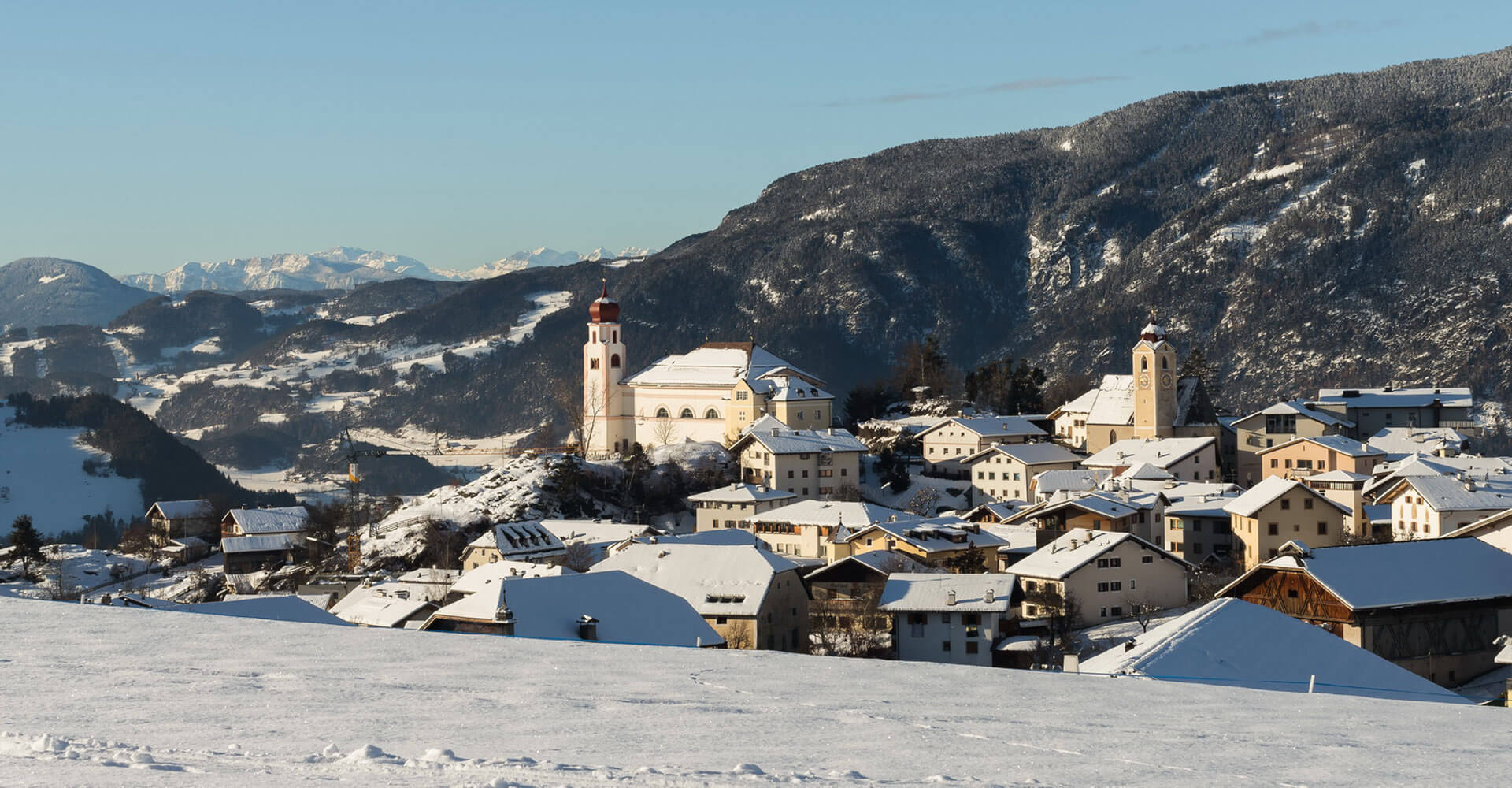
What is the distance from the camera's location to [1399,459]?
71750mm

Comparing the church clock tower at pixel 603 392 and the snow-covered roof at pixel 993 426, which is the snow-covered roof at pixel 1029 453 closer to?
the snow-covered roof at pixel 993 426

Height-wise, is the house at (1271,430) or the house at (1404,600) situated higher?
the house at (1271,430)

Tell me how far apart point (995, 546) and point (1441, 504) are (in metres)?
15.1

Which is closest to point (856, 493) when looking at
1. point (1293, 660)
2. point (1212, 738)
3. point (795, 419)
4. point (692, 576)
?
point (795, 419)

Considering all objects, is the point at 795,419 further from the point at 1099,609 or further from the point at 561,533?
the point at 1099,609

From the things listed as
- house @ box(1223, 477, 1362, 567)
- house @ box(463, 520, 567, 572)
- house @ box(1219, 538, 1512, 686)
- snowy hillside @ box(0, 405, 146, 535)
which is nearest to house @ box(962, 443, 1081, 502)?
house @ box(1223, 477, 1362, 567)

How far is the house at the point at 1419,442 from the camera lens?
72.9 meters

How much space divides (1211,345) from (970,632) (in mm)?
Answer: 159454

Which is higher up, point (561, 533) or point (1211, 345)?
point (1211, 345)

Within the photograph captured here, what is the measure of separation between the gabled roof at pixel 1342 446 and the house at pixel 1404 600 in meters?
31.5

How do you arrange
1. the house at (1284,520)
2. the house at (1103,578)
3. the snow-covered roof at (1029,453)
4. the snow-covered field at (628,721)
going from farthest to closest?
the snow-covered roof at (1029,453), the house at (1284,520), the house at (1103,578), the snow-covered field at (628,721)

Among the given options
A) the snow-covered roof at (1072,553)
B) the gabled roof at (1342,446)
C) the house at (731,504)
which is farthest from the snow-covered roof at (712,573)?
the gabled roof at (1342,446)

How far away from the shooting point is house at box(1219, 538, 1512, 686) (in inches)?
1519

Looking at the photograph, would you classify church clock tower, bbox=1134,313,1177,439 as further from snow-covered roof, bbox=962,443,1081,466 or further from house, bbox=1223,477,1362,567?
house, bbox=1223,477,1362,567
